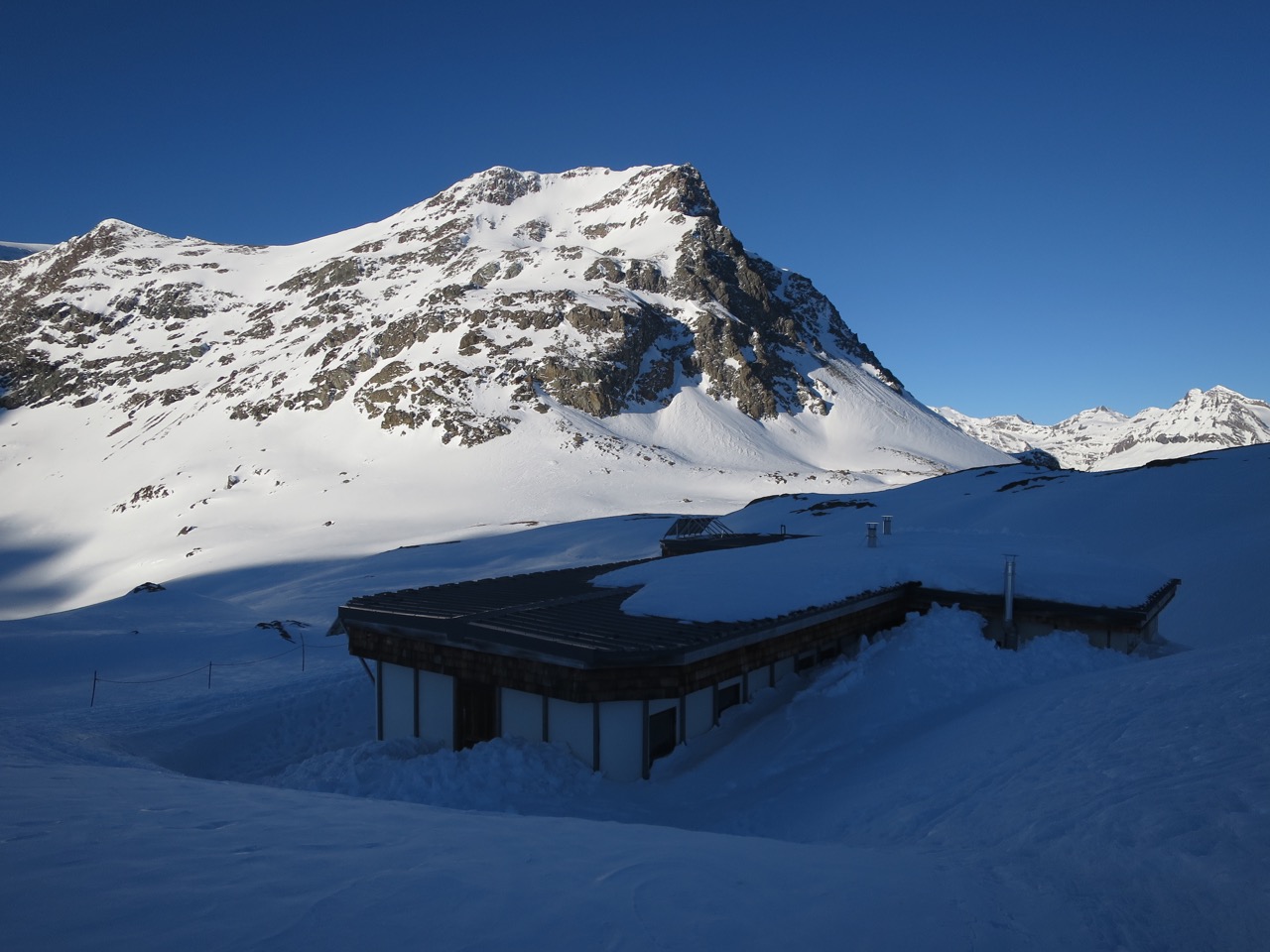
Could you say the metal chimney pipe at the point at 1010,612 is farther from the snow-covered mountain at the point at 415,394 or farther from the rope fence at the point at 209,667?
the snow-covered mountain at the point at 415,394

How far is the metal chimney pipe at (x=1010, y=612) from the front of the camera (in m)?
12.4

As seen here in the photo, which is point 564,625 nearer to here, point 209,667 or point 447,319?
point 209,667

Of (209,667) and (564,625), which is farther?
(209,667)

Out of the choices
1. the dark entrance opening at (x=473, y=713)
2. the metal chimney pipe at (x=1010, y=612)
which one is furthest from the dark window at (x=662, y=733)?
the metal chimney pipe at (x=1010, y=612)

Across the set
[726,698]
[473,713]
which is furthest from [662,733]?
[473,713]

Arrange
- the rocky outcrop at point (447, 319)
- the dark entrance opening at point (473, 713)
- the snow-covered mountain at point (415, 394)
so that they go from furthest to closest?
Result: the rocky outcrop at point (447, 319), the snow-covered mountain at point (415, 394), the dark entrance opening at point (473, 713)

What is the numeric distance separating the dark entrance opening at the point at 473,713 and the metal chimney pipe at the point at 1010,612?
840 centimetres

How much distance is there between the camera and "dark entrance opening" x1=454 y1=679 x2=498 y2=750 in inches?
396

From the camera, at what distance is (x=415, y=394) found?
83.9 metres

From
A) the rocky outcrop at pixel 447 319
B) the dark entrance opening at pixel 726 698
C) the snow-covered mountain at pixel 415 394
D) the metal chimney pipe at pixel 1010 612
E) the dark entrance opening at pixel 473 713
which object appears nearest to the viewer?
the dark entrance opening at pixel 473 713

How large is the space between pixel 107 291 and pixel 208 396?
2295 inches

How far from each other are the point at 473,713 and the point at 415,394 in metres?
77.9

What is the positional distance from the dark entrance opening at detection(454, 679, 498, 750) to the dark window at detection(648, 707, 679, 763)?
84.9 inches

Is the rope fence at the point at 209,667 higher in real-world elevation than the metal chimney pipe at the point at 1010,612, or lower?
lower
